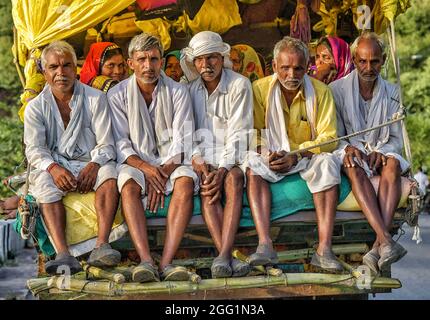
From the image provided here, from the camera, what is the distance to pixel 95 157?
6.03 meters

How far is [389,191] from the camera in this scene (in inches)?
239

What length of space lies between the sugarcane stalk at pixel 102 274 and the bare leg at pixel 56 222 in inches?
7.0

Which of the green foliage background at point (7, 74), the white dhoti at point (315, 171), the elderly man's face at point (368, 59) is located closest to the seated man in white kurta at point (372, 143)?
the elderly man's face at point (368, 59)

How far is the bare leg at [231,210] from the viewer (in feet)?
19.3

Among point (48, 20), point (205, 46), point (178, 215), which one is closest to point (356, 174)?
point (178, 215)

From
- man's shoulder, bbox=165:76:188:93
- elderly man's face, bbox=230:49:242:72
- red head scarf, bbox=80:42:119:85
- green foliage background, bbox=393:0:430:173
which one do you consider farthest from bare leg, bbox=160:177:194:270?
green foliage background, bbox=393:0:430:173

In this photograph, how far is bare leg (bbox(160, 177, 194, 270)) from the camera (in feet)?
19.3

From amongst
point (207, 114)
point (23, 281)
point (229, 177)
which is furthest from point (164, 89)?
point (23, 281)

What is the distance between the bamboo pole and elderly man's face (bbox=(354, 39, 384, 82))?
4.49 ft

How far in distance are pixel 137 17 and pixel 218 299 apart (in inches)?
109

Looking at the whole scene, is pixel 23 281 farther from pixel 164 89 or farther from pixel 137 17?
pixel 164 89

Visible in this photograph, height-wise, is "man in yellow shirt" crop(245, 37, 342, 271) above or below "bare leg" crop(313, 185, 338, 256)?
above

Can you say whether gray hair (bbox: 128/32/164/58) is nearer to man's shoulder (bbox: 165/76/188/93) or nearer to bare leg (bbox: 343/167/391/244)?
man's shoulder (bbox: 165/76/188/93)

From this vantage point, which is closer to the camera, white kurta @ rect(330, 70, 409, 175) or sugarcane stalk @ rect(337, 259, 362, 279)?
sugarcane stalk @ rect(337, 259, 362, 279)
